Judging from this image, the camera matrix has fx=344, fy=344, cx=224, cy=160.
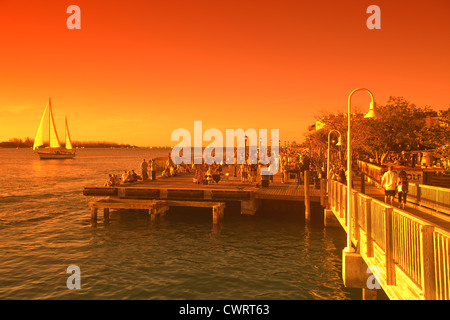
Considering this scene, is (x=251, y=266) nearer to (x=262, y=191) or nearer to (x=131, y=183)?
(x=262, y=191)

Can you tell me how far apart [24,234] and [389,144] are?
130 feet

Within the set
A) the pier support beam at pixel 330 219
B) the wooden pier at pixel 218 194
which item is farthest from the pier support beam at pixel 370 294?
the wooden pier at pixel 218 194

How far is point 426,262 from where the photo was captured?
19.3ft

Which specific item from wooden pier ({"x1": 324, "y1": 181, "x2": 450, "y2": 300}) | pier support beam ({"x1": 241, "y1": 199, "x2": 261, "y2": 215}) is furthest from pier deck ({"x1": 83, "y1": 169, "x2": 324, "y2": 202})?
wooden pier ({"x1": 324, "y1": 181, "x2": 450, "y2": 300})

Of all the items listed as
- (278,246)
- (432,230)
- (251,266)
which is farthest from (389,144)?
(432,230)

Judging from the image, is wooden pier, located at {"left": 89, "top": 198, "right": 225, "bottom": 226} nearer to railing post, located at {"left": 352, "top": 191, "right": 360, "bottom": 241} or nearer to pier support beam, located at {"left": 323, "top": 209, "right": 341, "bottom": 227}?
pier support beam, located at {"left": 323, "top": 209, "right": 341, "bottom": 227}

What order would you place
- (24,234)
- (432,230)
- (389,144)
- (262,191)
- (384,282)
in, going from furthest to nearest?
1. (389,144)
2. (262,191)
3. (24,234)
4. (384,282)
5. (432,230)

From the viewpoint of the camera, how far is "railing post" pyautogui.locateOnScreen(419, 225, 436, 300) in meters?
5.84

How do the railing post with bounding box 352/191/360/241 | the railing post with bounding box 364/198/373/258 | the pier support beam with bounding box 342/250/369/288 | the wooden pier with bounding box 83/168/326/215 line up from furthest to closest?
the wooden pier with bounding box 83/168/326/215
the railing post with bounding box 352/191/360/241
the pier support beam with bounding box 342/250/369/288
the railing post with bounding box 364/198/373/258

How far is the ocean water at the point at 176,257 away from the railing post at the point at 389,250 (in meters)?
5.07

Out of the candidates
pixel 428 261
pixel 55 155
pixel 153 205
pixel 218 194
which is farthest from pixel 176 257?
pixel 55 155

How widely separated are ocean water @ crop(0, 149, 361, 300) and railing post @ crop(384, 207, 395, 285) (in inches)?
200

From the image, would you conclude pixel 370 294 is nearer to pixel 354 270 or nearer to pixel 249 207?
pixel 354 270

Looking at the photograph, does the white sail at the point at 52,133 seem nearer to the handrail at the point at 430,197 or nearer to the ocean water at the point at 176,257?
the ocean water at the point at 176,257
